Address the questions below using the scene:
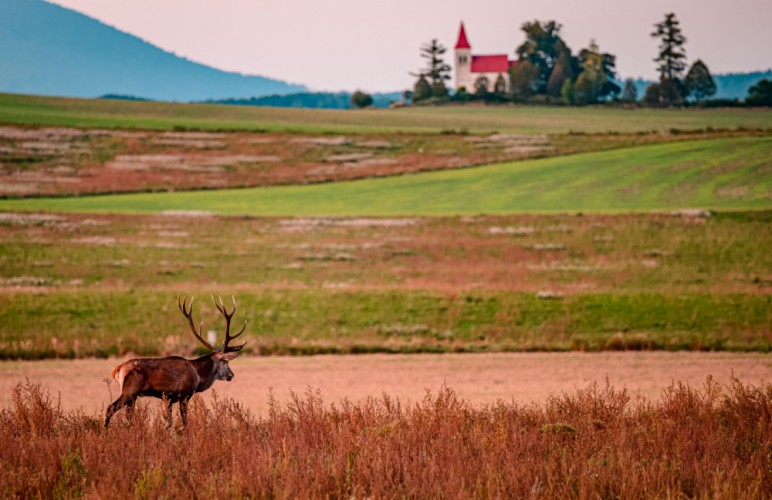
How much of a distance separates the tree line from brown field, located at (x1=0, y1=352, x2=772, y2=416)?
315 feet

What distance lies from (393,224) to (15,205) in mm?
22119

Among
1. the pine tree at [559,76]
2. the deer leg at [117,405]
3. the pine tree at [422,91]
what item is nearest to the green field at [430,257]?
the deer leg at [117,405]

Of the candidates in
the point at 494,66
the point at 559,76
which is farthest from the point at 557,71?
the point at 494,66

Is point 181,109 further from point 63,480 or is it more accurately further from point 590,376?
point 63,480

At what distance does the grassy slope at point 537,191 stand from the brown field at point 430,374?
25786 mm

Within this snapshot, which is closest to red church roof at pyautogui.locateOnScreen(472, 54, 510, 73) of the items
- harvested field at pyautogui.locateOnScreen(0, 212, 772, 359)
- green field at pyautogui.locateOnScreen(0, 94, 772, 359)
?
green field at pyautogui.locateOnScreen(0, 94, 772, 359)

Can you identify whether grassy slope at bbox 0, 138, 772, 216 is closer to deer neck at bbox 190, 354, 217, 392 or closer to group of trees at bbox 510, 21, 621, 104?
Result: deer neck at bbox 190, 354, 217, 392

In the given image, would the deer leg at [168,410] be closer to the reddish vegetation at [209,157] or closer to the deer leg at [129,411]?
the deer leg at [129,411]

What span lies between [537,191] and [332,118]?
51071 mm

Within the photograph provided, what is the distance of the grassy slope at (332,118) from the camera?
87.5 meters

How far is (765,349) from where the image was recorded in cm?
2784

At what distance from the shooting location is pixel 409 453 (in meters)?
11.1

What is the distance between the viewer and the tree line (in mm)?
124375

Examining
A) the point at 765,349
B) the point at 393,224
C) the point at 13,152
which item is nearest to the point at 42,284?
the point at 393,224
